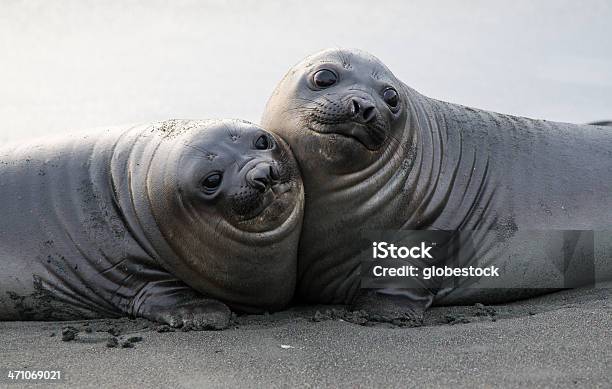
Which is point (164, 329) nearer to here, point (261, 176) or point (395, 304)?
point (261, 176)

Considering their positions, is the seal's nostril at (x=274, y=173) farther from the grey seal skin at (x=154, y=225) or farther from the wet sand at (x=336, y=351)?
the wet sand at (x=336, y=351)

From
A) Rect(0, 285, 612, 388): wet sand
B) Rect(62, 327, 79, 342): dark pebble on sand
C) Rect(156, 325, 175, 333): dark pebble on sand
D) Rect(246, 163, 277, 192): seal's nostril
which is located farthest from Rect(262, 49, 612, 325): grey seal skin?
Rect(62, 327, 79, 342): dark pebble on sand

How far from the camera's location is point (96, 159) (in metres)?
5.22

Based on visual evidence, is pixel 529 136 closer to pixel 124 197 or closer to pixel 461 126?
pixel 461 126

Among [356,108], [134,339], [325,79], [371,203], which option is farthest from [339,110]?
[134,339]

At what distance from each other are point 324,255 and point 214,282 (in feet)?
2.50

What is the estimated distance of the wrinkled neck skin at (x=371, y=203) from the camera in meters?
5.07

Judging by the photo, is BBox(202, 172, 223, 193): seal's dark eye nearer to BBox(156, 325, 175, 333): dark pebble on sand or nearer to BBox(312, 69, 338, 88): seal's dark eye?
BBox(156, 325, 175, 333): dark pebble on sand

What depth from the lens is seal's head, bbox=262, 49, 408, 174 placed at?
16.0ft

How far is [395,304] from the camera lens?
5.03 metres

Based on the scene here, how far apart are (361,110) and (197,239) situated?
1224 millimetres

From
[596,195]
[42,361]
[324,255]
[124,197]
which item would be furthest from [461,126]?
[42,361]

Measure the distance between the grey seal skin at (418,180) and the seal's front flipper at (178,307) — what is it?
70cm

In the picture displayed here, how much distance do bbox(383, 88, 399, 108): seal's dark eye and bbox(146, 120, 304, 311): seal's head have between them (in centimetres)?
71
